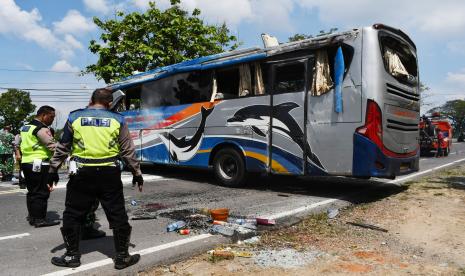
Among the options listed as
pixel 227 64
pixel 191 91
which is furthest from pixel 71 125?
pixel 191 91

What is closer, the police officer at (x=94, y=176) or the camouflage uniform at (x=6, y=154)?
the police officer at (x=94, y=176)

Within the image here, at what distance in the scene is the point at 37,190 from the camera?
20.4 ft

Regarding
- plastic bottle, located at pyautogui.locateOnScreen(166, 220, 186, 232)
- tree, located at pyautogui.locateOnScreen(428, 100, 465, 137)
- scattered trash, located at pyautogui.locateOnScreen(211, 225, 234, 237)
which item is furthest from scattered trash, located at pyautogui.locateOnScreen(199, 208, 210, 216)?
tree, located at pyautogui.locateOnScreen(428, 100, 465, 137)

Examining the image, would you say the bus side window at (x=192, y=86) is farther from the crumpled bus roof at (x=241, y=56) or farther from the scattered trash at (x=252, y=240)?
the scattered trash at (x=252, y=240)

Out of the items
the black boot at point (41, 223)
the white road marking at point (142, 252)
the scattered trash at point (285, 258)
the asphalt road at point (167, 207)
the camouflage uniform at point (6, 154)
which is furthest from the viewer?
the camouflage uniform at point (6, 154)

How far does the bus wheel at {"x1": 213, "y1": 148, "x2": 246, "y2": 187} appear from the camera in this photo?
31.5ft

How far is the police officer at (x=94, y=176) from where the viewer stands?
4.29 m

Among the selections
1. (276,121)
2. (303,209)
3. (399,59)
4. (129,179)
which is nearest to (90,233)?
(303,209)

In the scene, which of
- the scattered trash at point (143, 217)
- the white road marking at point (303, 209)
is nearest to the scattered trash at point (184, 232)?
the scattered trash at point (143, 217)

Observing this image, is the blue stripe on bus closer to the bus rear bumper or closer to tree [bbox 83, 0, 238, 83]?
the bus rear bumper

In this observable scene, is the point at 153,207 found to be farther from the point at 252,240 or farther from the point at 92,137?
the point at 92,137

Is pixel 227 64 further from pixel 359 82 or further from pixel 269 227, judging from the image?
pixel 269 227

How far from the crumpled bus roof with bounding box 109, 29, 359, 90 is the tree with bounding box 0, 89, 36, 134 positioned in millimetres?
51518

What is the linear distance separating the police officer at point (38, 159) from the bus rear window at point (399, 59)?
227 inches
